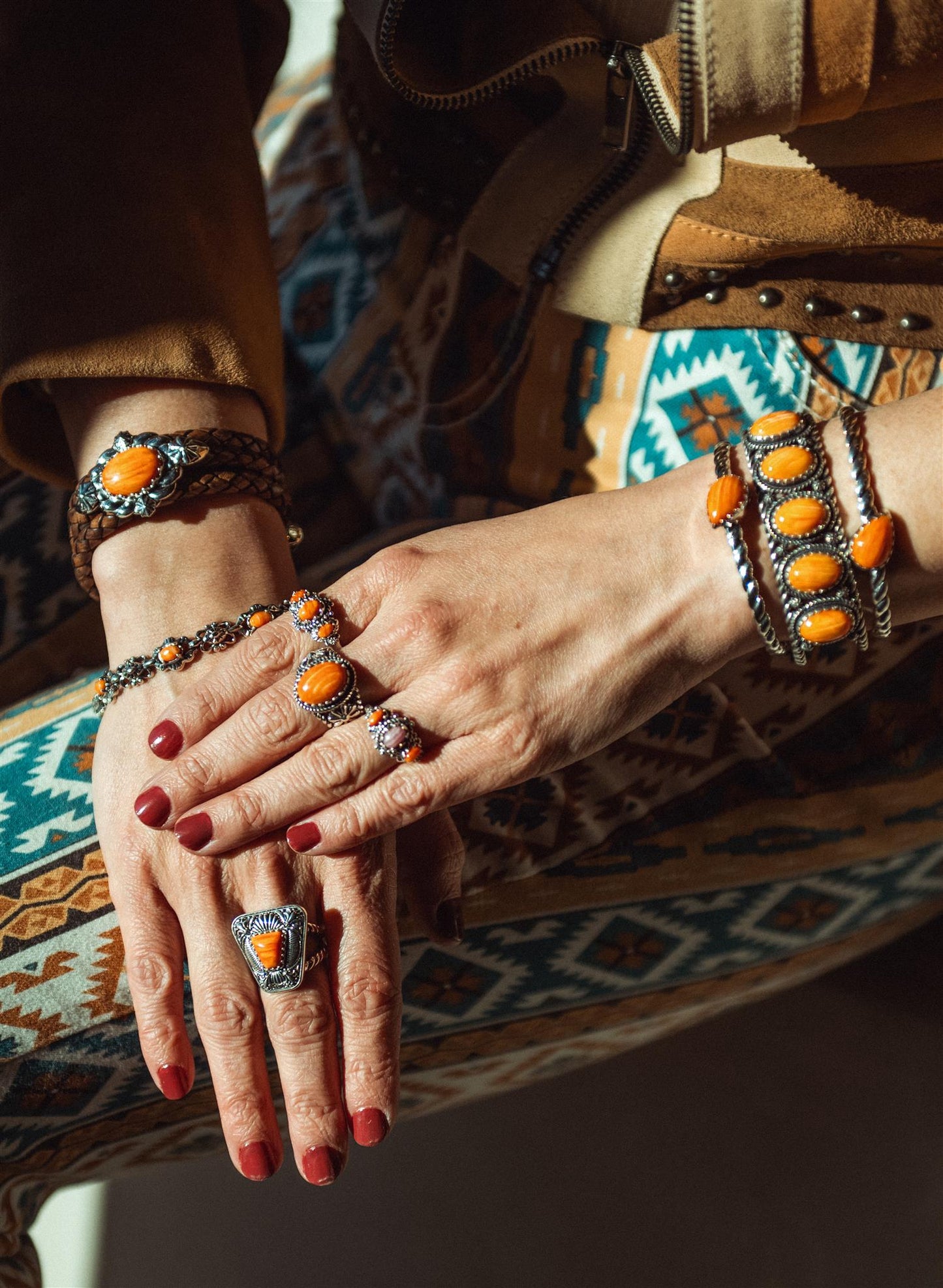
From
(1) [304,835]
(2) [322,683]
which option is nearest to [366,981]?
(1) [304,835]

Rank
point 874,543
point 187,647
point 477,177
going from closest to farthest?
point 874,543 < point 187,647 < point 477,177

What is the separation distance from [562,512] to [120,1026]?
1.76 feet

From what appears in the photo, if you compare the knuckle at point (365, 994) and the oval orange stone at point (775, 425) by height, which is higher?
the oval orange stone at point (775, 425)

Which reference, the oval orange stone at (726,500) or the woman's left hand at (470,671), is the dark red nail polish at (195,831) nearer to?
the woman's left hand at (470,671)

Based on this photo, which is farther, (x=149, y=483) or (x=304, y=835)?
(x=149, y=483)

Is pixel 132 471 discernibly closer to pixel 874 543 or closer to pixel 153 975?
pixel 153 975

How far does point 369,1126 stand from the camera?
0.74m

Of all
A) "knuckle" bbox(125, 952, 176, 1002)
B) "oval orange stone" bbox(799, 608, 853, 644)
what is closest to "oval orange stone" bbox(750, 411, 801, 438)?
"oval orange stone" bbox(799, 608, 853, 644)

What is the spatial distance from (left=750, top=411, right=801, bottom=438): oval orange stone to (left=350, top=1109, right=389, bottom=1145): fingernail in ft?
1.87

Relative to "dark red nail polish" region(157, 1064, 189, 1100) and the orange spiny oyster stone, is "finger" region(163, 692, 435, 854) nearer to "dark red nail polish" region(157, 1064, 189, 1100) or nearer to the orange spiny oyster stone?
the orange spiny oyster stone

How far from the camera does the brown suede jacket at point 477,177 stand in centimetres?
77

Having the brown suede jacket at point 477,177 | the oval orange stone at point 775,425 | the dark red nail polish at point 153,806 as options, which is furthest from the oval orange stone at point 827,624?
the dark red nail polish at point 153,806

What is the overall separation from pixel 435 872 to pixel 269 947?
143 millimetres

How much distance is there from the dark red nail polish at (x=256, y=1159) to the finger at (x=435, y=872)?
0.64 feet
